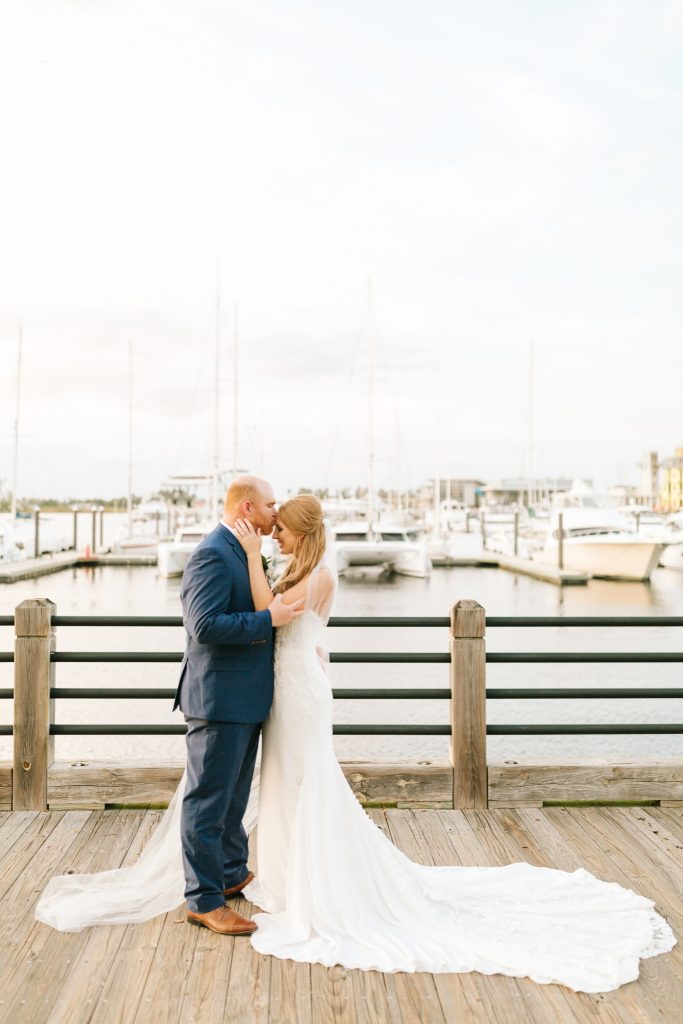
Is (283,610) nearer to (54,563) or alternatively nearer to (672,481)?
(54,563)

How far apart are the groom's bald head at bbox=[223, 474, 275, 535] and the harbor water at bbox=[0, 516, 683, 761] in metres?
2.56

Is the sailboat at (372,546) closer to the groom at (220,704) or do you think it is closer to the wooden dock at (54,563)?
the wooden dock at (54,563)

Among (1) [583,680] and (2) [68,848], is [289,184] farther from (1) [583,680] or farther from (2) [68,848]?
(2) [68,848]

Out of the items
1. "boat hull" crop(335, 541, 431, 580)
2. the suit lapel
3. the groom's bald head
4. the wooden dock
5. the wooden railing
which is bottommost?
the wooden dock

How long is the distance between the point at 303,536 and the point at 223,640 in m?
0.61

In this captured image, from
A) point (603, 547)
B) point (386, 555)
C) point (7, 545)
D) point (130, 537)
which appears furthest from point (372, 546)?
point (130, 537)

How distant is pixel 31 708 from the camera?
547 cm

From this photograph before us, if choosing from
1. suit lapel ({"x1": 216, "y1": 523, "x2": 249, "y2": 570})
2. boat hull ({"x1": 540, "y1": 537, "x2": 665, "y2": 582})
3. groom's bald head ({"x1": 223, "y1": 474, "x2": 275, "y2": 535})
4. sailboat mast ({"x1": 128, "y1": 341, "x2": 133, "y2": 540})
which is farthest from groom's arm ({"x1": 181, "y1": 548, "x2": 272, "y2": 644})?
sailboat mast ({"x1": 128, "y1": 341, "x2": 133, "y2": 540})

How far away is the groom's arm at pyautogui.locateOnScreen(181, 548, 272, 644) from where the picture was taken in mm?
3715

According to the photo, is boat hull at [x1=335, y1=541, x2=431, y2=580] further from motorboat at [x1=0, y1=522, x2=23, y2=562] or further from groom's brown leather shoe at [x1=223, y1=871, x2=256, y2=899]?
groom's brown leather shoe at [x1=223, y1=871, x2=256, y2=899]

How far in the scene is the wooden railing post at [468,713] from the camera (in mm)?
5598

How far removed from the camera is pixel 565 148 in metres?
26.2

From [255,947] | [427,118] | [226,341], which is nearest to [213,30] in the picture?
[427,118]

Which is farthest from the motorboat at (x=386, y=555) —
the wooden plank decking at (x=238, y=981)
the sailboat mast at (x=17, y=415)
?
the wooden plank decking at (x=238, y=981)
